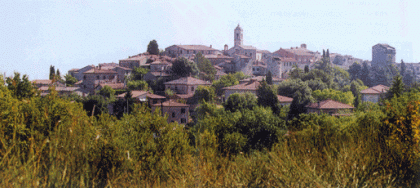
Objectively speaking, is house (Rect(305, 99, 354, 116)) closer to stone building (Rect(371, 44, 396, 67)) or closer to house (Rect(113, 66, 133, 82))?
house (Rect(113, 66, 133, 82))

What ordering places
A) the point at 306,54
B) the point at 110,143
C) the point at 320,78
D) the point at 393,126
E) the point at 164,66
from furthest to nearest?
the point at 306,54, the point at 164,66, the point at 320,78, the point at 393,126, the point at 110,143

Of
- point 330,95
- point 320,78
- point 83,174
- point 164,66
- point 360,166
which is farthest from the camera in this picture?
point 164,66

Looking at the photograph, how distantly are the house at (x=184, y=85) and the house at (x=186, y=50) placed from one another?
18598mm

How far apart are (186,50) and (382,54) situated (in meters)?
36.7

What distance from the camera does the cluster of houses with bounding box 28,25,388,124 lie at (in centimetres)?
Result: 3469

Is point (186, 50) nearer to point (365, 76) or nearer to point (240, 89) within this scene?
point (240, 89)

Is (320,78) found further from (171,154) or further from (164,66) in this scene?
(171,154)

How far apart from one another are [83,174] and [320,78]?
44.0 metres

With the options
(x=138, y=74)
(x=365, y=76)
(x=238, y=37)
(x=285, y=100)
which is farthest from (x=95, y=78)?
(x=365, y=76)

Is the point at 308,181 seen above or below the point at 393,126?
below

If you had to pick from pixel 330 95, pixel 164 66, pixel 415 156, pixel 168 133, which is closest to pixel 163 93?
pixel 164 66

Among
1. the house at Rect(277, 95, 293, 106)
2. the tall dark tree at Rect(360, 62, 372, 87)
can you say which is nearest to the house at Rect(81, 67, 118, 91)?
the house at Rect(277, 95, 293, 106)

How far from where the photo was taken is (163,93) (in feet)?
140

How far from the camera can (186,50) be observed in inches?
2462
